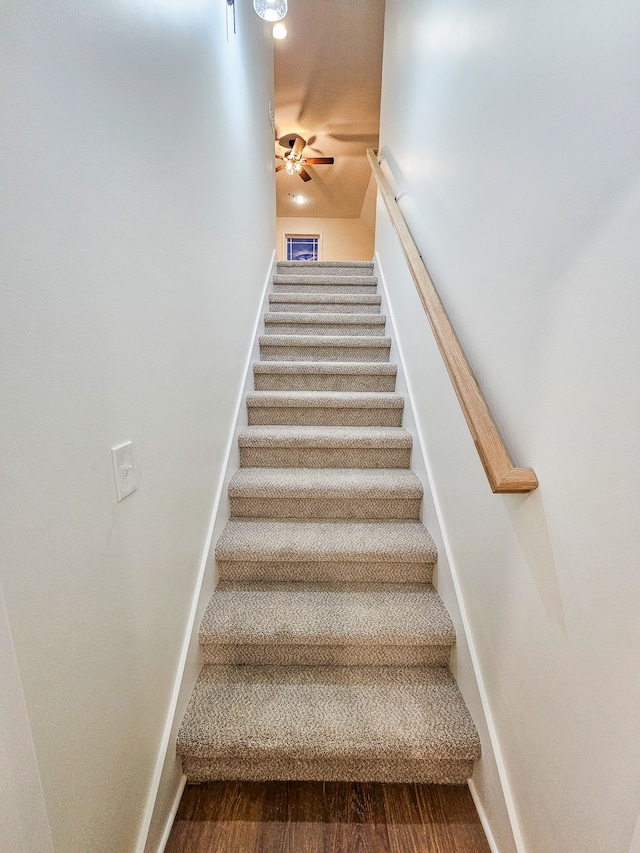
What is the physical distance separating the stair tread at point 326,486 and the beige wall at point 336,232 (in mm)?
5735

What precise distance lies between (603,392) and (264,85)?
3089 millimetres

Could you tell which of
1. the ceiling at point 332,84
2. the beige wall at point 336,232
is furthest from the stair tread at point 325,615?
the beige wall at point 336,232

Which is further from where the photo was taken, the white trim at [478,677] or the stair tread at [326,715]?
the stair tread at [326,715]

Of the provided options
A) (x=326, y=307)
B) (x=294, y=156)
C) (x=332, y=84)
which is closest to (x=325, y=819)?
(x=326, y=307)

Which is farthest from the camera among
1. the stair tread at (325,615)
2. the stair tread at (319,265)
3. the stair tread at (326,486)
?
the stair tread at (319,265)

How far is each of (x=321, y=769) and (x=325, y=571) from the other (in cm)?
58

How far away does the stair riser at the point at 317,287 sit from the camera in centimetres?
298

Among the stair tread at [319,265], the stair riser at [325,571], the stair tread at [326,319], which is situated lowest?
the stair riser at [325,571]

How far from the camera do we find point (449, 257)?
1.38 metres

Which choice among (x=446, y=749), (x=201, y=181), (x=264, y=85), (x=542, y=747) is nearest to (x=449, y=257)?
(x=201, y=181)

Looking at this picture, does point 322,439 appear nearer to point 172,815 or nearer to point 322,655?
point 322,655

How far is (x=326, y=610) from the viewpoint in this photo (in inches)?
52.1

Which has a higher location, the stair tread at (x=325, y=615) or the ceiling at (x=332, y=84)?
the ceiling at (x=332, y=84)

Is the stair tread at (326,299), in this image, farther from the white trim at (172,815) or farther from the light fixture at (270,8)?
the white trim at (172,815)
